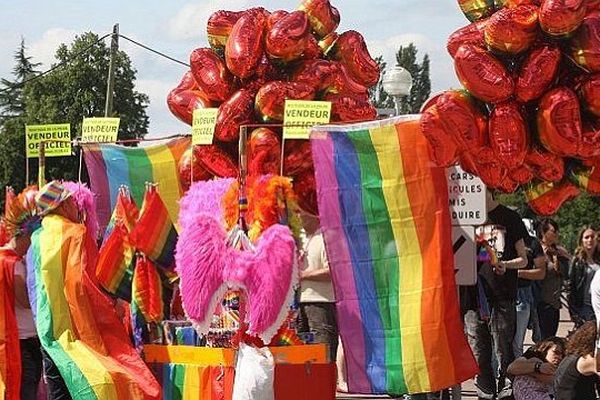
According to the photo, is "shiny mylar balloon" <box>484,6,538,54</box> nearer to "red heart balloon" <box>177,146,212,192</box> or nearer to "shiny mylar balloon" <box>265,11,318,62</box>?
"shiny mylar balloon" <box>265,11,318,62</box>

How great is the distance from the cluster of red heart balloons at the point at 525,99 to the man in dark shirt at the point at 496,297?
7.46 ft

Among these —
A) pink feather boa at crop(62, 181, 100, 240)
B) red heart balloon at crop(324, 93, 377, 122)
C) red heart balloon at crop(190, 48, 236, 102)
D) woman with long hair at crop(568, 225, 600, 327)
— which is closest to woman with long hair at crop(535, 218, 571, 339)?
woman with long hair at crop(568, 225, 600, 327)

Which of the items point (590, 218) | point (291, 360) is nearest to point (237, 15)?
point (291, 360)

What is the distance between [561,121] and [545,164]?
306mm

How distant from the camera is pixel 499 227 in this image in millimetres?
8766

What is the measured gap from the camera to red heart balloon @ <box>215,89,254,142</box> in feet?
26.3

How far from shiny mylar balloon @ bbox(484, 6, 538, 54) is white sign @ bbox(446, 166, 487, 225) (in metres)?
1.45

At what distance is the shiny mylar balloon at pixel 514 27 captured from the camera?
5930 millimetres

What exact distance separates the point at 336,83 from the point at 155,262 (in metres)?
1.98

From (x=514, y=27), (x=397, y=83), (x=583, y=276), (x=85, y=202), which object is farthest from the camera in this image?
(x=397, y=83)

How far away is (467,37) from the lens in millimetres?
6164

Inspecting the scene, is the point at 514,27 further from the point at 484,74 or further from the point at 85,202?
the point at 85,202

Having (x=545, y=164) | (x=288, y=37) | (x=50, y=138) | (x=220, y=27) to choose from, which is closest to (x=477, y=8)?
(x=545, y=164)

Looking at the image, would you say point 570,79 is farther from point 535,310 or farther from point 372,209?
point 535,310
